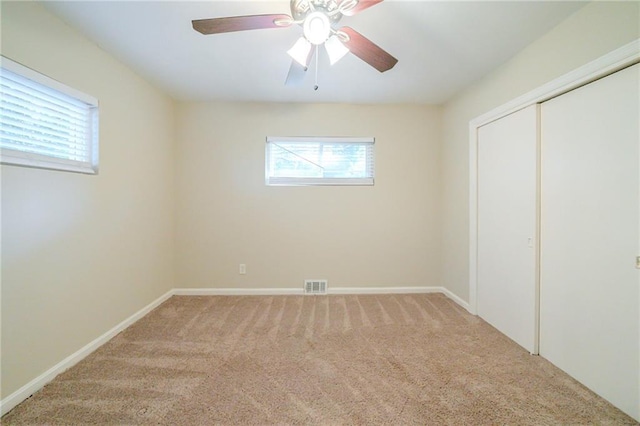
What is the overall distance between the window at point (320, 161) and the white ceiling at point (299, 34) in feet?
1.96

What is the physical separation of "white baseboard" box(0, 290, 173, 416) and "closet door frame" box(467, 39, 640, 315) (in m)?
3.41

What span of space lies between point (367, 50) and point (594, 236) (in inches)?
71.9

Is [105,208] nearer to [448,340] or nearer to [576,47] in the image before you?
[448,340]

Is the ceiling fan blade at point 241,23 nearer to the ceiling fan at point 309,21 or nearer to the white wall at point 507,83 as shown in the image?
the ceiling fan at point 309,21

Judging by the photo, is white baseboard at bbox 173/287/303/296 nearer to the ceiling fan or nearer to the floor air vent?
the floor air vent

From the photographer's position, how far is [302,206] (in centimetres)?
316

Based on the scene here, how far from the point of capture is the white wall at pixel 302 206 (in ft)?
10.2

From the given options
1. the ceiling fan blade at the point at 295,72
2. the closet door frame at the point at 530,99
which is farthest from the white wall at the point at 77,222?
the closet door frame at the point at 530,99

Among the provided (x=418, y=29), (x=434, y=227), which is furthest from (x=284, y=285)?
(x=418, y=29)

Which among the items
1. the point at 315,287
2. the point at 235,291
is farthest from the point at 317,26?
the point at 235,291

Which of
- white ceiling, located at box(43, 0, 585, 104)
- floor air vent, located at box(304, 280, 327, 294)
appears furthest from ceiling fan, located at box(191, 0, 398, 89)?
floor air vent, located at box(304, 280, 327, 294)

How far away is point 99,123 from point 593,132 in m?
3.50

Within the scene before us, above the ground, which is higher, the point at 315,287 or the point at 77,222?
the point at 77,222

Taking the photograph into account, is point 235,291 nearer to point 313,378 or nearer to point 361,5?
point 313,378
